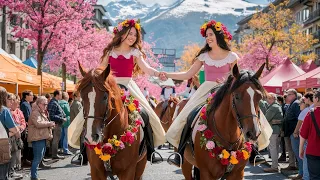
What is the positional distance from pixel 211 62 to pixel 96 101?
2493 millimetres

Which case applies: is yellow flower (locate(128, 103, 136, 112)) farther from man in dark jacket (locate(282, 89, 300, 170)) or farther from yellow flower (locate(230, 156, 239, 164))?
man in dark jacket (locate(282, 89, 300, 170))

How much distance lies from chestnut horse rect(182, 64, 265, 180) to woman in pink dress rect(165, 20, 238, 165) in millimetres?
786

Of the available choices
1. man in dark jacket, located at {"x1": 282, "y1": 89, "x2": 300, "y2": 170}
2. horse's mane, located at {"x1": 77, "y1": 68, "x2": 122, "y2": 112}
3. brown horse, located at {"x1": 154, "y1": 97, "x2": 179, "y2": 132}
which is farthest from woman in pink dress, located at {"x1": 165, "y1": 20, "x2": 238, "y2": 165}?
brown horse, located at {"x1": 154, "y1": 97, "x2": 179, "y2": 132}

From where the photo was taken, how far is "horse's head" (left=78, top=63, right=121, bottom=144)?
589cm

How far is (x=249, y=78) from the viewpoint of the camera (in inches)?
249

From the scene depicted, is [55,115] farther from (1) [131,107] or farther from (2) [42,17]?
(2) [42,17]

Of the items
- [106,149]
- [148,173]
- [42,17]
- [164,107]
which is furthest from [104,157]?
[42,17]

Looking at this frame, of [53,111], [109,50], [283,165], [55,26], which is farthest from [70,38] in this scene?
[109,50]

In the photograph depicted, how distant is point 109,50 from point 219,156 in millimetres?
2605

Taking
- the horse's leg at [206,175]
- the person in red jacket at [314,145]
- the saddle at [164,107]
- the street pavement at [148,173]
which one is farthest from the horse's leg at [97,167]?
the saddle at [164,107]

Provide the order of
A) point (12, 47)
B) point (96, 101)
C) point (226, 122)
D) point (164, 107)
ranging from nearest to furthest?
1. point (96, 101)
2. point (226, 122)
3. point (164, 107)
4. point (12, 47)

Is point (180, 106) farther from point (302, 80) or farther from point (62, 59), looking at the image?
point (62, 59)

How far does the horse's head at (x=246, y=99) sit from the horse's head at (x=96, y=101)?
5.39ft

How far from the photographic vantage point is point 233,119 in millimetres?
6746
